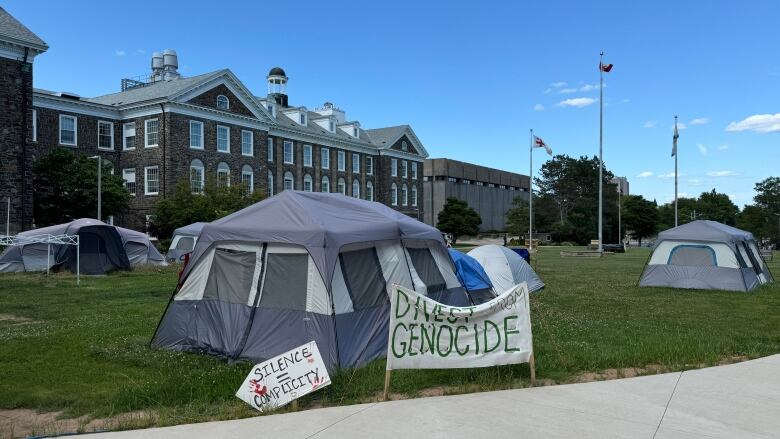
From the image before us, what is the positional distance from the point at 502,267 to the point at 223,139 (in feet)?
118

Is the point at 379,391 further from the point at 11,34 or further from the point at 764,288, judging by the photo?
the point at 11,34

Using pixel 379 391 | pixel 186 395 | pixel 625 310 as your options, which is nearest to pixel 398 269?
pixel 379 391

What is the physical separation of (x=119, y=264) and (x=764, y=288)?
22.6m

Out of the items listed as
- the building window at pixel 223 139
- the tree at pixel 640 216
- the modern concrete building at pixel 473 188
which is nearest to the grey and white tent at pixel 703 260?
the building window at pixel 223 139

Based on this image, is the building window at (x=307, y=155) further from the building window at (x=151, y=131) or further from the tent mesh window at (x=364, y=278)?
the tent mesh window at (x=364, y=278)

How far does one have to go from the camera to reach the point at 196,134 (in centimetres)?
4472

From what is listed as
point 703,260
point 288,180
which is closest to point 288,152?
point 288,180

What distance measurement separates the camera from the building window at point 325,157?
195 feet

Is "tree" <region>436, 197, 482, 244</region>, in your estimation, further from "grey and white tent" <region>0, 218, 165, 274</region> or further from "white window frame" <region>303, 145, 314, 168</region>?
"grey and white tent" <region>0, 218, 165, 274</region>

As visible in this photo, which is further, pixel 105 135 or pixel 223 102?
pixel 223 102

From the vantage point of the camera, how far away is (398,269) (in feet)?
29.2

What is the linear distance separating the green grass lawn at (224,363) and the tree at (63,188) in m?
23.2

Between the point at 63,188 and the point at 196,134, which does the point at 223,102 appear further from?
the point at 63,188

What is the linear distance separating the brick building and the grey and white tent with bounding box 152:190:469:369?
2941 cm
